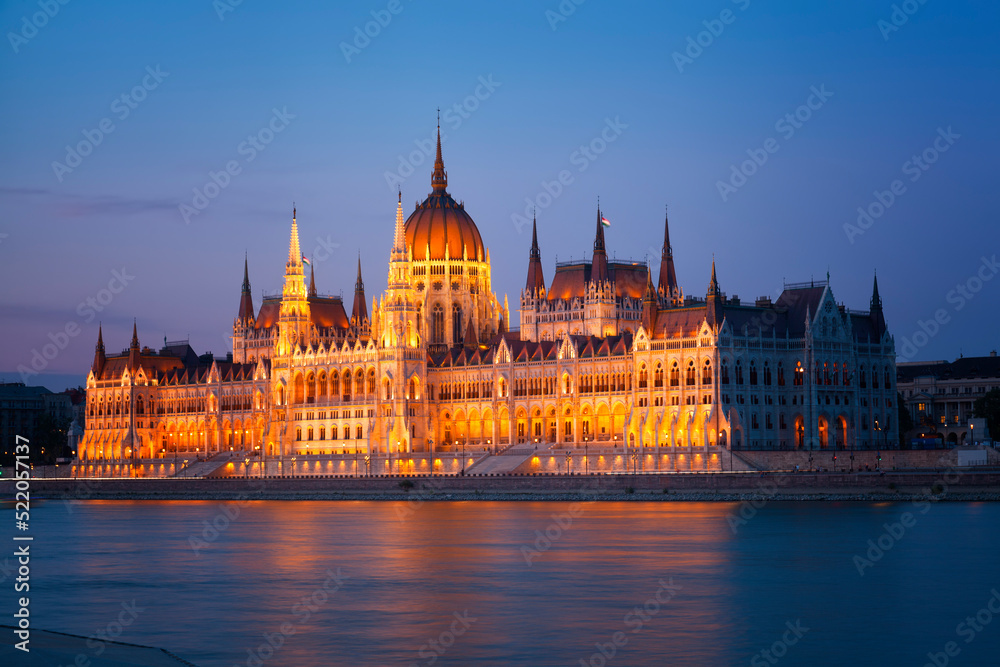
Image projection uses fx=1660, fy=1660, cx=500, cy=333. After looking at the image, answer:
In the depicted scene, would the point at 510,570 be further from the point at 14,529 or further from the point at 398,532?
the point at 14,529

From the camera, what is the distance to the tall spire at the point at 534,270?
169375 millimetres

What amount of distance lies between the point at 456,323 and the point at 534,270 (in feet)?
36.8

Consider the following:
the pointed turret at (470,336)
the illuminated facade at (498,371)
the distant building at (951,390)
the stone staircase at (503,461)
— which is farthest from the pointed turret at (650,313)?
the distant building at (951,390)

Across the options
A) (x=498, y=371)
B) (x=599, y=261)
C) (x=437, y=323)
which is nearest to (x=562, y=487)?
(x=498, y=371)

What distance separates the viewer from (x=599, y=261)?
162 m

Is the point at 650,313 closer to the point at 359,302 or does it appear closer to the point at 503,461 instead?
the point at 503,461

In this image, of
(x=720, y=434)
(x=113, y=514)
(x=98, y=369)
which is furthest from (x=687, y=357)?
(x=98, y=369)

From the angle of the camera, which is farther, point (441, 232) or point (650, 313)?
point (441, 232)

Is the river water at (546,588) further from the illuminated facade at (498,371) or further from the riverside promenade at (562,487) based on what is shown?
the illuminated facade at (498,371)

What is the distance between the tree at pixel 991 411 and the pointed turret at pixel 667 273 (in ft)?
101

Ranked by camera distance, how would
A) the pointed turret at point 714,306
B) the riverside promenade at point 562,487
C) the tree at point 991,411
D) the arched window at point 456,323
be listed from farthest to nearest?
the arched window at point 456,323
the tree at point 991,411
the pointed turret at point 714,306
the riverside promenade at point 562,487

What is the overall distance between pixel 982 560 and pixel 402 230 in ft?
349

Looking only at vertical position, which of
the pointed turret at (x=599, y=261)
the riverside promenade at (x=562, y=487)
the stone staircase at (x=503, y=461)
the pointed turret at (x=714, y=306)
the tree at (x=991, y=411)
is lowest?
the riverside promenade at (x=562, y=487)

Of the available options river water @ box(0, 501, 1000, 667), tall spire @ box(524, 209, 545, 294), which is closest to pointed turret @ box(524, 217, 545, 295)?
tall spire @ box(524, 209, 545, 294)
